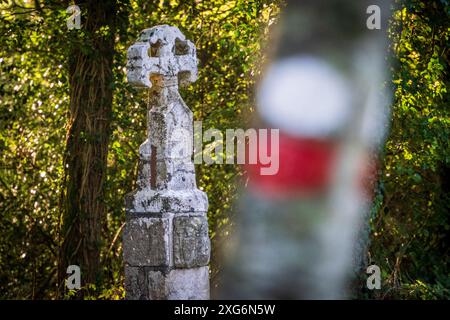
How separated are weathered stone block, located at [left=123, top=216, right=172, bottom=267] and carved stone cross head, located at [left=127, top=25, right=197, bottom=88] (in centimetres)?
95

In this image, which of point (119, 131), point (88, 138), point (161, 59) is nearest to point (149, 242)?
point (161, 59)

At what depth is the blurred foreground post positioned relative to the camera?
2.40 metres

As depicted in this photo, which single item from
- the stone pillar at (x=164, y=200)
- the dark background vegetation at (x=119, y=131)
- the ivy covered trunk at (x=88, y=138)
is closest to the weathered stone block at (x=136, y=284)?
the stone pillar at (x=164, y=200)

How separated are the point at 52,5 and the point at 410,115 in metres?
4.08

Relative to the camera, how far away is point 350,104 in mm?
2543

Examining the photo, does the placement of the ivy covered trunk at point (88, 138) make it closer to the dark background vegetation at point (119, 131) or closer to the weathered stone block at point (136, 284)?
the dark background vegetation at point (119, 131)

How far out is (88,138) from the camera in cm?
868

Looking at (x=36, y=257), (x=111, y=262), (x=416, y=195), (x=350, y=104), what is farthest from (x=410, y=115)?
(x=350, y=104)

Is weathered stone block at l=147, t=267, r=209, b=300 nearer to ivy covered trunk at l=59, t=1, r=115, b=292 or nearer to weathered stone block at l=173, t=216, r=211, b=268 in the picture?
weathered stone block at l=173, t=216, r=211, b=268

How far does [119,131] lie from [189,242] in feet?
14.7

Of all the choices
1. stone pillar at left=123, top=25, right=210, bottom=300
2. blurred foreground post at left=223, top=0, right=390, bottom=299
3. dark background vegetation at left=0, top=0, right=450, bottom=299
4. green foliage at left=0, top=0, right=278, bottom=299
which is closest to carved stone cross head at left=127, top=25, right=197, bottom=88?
stone pillar at left=123, top=25, right=210, bottom=300

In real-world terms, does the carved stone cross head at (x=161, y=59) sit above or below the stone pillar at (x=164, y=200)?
above

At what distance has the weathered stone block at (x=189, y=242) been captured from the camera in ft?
18.5
